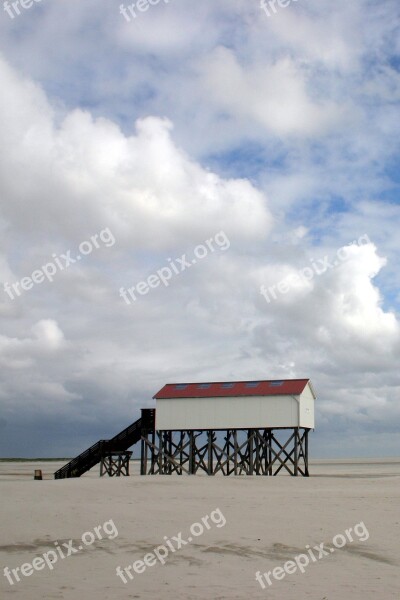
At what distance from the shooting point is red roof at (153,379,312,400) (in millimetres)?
40375

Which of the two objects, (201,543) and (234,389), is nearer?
(201,543)

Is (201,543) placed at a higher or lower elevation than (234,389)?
lower

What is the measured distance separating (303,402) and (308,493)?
15352mm

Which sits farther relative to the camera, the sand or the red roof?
the red roof

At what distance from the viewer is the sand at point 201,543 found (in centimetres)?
1068

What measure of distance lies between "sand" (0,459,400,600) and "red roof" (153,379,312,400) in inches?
617

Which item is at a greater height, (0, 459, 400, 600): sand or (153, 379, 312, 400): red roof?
(153, 379, 312, 400): red roof

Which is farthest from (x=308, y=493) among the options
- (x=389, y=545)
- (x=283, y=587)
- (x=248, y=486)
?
(x=283, y=587)

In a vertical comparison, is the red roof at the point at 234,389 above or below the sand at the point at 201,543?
above

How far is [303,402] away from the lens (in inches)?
1591

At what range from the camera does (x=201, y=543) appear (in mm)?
14367

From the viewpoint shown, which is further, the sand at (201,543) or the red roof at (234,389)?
the red roof at (234,389)

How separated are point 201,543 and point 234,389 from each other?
1073 inches

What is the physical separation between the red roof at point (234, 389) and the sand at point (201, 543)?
A: 51.5 ft
